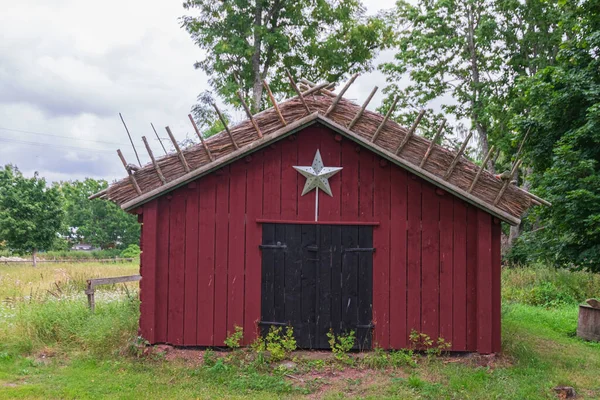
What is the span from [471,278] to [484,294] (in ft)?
0.94

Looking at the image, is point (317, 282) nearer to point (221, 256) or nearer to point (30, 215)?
point (221, 256)

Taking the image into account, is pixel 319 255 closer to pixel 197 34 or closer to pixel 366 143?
pixel 366 143

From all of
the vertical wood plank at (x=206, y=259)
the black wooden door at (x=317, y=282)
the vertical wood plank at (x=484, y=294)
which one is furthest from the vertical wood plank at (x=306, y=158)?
the vertical wood plank at (x=484, y=294)

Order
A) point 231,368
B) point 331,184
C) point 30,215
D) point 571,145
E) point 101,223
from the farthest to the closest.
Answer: point 101,223 < point 30,215 < point 571,145 < point 331,184 < point 231,368

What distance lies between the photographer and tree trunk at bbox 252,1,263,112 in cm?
1855

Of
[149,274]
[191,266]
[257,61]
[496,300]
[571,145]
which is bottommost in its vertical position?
[496,300]

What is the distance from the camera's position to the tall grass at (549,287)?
1305cm

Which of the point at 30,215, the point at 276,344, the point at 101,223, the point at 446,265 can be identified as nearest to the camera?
the point at 276,344

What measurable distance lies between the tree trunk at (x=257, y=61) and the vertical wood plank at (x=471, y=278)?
40.6 feet

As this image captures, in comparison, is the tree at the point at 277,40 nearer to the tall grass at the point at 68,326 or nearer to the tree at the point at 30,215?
the tall grass at the point at 68,326

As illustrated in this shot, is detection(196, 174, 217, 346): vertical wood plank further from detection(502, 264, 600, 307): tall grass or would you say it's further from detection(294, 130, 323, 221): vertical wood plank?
detection(502, 264, 600, 307): tall grass

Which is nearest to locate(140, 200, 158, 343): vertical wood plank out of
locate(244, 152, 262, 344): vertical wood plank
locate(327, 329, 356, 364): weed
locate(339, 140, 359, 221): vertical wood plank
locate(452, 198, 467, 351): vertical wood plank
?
locate(244, 152, 262, 344): vertical wood plank

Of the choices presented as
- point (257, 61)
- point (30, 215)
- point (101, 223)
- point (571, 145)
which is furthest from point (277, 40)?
point (101, 223)

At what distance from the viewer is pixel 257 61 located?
766 inches
